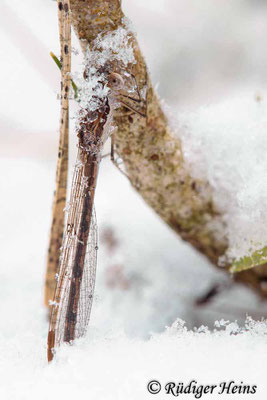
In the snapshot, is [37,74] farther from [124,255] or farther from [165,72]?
[124,255]

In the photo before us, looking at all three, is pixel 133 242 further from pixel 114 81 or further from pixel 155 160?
pixel 114 81

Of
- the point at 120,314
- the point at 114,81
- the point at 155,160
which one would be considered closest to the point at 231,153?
the point at 155,160

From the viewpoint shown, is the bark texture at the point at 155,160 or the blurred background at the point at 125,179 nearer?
the bark texture at the point at 155,160

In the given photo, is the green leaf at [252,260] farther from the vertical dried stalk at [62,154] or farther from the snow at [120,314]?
the vertical dried stalk at [62,154]

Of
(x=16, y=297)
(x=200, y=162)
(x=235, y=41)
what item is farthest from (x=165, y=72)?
(x=16, y=297)

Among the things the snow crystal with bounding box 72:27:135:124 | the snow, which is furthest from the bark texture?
the snow

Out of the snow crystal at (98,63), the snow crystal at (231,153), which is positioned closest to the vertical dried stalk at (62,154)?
the snow crystal at (98,63)
